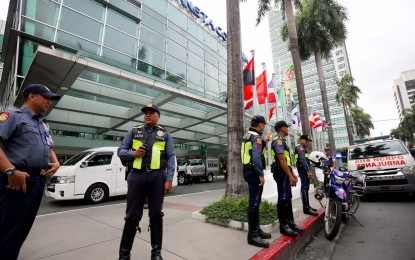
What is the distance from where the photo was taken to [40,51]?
7375 millimetres

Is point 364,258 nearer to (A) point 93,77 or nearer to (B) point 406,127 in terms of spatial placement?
(A) point 93,77

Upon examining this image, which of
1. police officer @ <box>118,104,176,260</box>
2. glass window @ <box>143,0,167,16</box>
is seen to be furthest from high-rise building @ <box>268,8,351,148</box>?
police officer @ <box>118,104,176,260</box>

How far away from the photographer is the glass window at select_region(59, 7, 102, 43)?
1225cm

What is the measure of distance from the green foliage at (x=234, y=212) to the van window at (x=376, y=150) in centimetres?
526

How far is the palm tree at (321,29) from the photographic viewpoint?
54.3 feet

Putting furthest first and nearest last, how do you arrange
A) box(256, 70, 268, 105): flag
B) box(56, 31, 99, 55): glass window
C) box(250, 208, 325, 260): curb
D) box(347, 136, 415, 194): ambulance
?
box(56, 31, 99, 55): glass window → box(256, 70, 268, 105): flag → box(347, 136, 415, 194): ambulance → box(250, 208, 325, 260): curb

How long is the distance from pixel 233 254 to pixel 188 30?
71.6ft

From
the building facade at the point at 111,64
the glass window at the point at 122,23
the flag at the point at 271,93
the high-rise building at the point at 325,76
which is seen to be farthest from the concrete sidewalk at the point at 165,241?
the high-rise building at the point at 325,76

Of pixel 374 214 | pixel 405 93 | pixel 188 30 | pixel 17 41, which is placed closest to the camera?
pixel 374 214

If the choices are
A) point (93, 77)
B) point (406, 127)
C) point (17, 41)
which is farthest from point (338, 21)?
point (406, 127)

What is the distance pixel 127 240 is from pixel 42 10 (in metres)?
14.1

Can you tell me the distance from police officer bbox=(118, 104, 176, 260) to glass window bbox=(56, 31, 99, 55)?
11.4 m

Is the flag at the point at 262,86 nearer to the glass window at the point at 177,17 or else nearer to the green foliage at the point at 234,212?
the green foliage at the point at 234,212

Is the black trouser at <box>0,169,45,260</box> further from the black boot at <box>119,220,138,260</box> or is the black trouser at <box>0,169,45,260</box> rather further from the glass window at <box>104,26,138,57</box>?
the glass window at <box>104,26,138,57</box>
